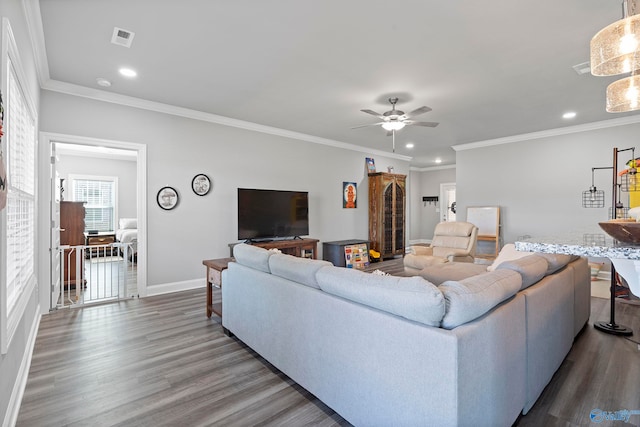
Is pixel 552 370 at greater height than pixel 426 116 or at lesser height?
lesser

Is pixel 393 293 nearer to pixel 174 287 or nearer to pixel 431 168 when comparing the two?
pixel 174 287

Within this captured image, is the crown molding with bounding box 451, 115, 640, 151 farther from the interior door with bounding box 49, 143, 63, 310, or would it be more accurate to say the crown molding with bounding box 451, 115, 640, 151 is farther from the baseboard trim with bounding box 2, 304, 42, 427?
the baseboard trim with bounding box 2, 304, 42, 427

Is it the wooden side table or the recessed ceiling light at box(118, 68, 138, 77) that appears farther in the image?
the recessed ceiling light at box(118, 68, 138, 77)

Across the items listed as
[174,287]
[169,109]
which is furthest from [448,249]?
[169,109]

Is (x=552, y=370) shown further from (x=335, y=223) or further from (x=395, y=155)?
(x=395, y=155)

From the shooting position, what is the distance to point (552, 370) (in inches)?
82.8

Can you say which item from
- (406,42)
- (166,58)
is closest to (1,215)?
(166,58)

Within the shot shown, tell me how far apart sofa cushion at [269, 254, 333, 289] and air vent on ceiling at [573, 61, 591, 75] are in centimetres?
348

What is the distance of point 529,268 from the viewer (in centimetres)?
196

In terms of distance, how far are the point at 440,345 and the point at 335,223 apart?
18.4 ft

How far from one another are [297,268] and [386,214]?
556cm

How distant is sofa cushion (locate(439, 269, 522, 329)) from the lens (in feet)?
4.37

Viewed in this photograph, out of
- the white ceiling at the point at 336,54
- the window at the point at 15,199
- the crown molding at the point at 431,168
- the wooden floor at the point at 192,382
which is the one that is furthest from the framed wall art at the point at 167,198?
the crown molding at the point at 431,168

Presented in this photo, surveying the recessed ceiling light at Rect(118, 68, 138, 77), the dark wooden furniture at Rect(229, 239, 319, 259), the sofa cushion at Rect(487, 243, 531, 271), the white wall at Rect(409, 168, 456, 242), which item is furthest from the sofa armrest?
the white wall at Rect(409, 168, 456, 242)
